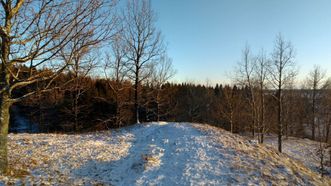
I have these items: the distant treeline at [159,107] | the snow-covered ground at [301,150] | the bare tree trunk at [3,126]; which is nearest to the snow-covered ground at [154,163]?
the bare tree trunk at [3,126]

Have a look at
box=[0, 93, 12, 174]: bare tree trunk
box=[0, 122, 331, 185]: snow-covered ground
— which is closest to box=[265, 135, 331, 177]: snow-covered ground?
box=[0, 122, 331, 185]: snow-covered ground

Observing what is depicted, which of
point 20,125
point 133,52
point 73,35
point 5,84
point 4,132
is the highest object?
point 133,52

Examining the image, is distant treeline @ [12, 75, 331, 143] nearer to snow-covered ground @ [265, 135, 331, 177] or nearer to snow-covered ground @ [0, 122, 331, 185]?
snow-covered ground @ [265, 135, 331, 177]

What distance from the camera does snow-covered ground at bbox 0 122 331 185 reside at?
5.98m

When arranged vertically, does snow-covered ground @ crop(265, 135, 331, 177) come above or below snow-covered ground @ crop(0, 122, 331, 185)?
below

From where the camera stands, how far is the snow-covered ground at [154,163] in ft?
19.6

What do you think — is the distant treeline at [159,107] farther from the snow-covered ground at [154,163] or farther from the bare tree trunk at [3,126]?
the bare tree trunk at [3,126]

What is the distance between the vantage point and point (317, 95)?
33500 mm

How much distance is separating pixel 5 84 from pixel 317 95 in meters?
39.9

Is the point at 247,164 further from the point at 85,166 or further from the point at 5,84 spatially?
the point at 5,84

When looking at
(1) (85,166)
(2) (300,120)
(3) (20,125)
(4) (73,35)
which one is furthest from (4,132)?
(2) (300,120)

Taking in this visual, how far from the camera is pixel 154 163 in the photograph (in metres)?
6.91

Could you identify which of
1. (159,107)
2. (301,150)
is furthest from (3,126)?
(301,150)

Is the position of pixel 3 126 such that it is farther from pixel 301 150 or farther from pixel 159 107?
pixel 301 150
